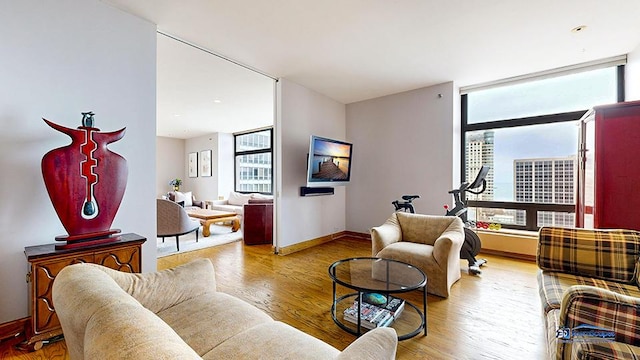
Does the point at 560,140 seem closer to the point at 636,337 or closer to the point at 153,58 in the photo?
the point at 636,337

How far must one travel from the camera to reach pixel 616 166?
2.28 meters

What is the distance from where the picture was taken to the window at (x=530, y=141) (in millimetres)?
3748

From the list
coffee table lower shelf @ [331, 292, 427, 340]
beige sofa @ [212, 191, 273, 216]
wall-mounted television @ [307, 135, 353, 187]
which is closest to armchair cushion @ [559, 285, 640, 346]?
coffee table lower shelf @ [331, 292, 427, 340]

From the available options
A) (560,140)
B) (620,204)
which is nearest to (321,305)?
(620,204)

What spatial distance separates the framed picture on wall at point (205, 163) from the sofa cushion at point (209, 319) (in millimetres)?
7537

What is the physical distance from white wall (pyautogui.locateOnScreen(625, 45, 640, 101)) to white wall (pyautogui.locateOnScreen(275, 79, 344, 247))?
4005 millimetres

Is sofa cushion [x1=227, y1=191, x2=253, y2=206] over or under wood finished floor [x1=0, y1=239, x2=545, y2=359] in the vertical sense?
over

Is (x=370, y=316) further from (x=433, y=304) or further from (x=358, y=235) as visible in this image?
(x=358, y=235)

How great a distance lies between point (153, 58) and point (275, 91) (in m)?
1.81

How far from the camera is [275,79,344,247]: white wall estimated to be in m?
4.16

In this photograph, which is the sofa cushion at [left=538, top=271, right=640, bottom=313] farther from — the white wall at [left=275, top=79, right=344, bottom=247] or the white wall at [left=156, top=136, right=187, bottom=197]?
the white wall at [left=156, top=136, right=187, bottom=197]

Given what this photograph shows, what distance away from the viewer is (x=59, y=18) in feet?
6.97

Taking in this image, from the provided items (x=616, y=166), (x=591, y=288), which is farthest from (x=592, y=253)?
(x=591, y=288)

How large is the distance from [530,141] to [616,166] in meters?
2.00
